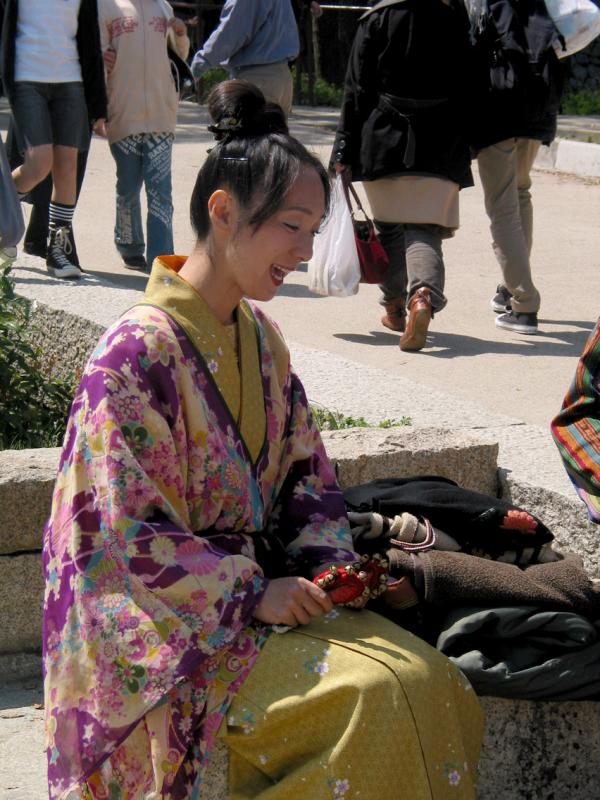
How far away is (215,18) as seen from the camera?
65.2 feet

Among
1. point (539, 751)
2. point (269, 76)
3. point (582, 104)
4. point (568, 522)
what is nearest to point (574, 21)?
point (269, 76)

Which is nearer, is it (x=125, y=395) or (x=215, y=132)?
(x=125, y=395)

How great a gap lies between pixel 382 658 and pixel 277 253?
775 millimetres

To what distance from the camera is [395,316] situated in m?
6.25

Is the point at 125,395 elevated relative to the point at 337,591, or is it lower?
elevated

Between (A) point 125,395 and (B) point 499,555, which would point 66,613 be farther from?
(B) point 499,555

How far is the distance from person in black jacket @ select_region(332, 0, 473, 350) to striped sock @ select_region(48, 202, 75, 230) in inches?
60.9

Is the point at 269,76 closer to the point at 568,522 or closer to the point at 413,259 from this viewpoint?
the point at 413,259

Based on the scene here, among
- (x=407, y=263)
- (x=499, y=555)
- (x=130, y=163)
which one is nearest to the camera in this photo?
(x=499, y=555)

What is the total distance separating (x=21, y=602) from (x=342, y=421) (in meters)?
1.11

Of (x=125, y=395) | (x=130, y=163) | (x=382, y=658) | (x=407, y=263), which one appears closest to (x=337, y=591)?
(x=382, y=658)

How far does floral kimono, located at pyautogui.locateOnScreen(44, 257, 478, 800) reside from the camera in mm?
2158

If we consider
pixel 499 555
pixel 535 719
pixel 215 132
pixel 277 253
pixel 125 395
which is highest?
pixel 215 132

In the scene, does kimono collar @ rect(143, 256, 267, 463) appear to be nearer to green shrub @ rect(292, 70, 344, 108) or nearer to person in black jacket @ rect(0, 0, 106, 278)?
person in black jacket @ rect(0, 0, 106, 278)
